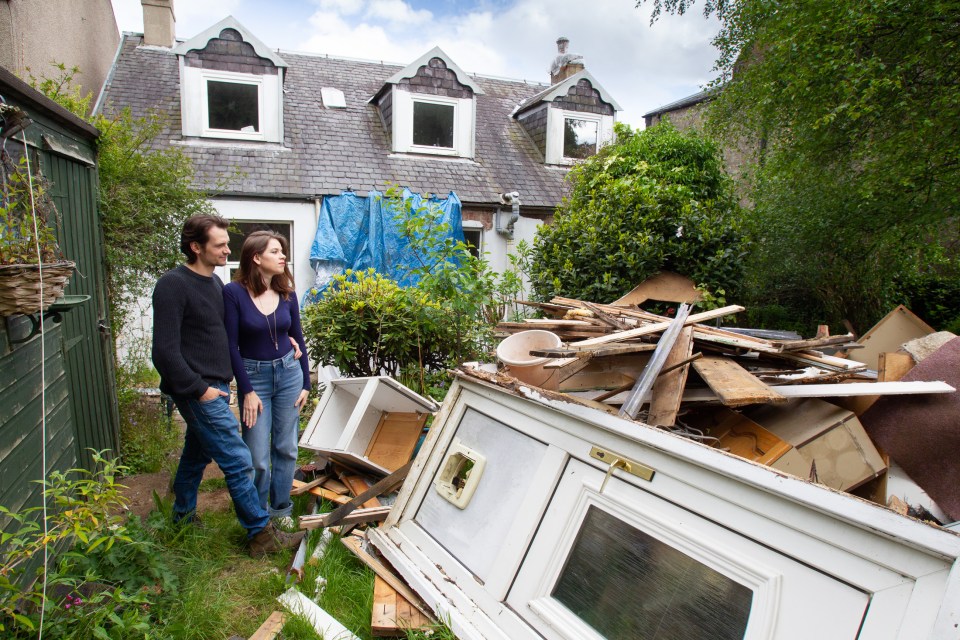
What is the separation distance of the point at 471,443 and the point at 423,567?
2.02ft

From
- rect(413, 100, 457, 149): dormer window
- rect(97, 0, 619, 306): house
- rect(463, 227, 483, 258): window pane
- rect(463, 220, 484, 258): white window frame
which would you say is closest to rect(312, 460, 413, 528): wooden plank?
rect(97, 0, 619, 306): house

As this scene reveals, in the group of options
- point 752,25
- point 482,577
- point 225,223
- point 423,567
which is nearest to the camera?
point 482,577

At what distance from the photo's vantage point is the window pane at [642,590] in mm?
1826

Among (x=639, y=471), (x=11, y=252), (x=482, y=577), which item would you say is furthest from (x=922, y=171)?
(x=11, y=252)

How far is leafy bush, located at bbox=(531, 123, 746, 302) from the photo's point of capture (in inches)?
225

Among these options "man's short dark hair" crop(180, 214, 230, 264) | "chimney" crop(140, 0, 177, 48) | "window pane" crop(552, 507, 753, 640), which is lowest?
"window pane" crop(552, 507, 753, 640)

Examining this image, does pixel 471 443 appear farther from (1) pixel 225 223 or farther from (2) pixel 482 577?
(1) pixel 225 223

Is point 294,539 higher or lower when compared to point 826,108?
lower

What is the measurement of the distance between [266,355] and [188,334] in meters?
0.47

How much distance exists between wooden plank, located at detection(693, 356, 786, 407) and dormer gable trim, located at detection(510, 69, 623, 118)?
33.6 ft

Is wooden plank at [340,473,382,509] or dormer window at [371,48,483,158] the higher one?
dormer window at [371,48,483,158]

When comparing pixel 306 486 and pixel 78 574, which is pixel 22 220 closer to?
pixel 78 574

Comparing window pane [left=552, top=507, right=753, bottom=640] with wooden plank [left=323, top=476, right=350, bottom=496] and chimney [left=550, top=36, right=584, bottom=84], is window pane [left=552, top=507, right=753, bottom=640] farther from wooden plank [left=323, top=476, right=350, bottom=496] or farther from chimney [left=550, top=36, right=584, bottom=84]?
chimney [left=550, top=36, right=584, bottom=84]

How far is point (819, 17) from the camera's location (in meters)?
5.36
